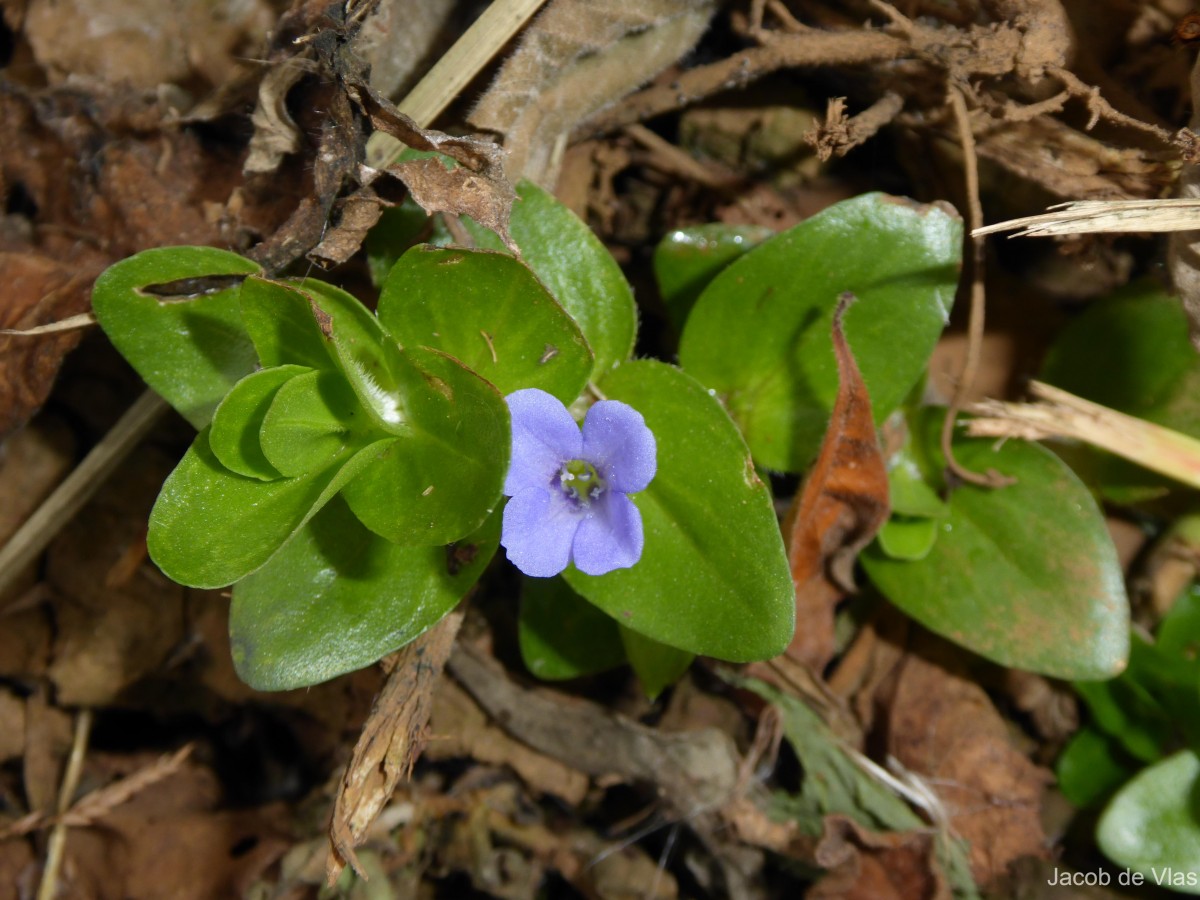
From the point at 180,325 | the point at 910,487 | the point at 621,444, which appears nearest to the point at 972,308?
the point at 910,487

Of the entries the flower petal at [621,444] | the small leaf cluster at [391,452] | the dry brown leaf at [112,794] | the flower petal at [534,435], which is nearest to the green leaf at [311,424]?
the small leaf cluster at [391,452]

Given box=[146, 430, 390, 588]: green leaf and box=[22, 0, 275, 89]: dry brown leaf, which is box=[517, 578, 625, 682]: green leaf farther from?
box=[22, 0, 275, 89]: dry brown leaf

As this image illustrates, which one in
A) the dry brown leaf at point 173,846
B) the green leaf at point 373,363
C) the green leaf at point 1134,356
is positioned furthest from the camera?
the dry brown leaf at point 173,846

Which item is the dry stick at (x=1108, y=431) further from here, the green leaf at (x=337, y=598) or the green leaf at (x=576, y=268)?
the green leaf at (x=337, y=598)

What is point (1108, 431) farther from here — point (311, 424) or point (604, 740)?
point (311, 424)

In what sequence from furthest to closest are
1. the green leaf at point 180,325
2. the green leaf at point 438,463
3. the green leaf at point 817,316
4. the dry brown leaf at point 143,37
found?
the dry brown leaf at point 143,37 → the green leaf at point 817,316 → the green leaf at point 180,325 → the green leaf at point 438,463

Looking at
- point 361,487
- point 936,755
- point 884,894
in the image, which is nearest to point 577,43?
point 361,487
